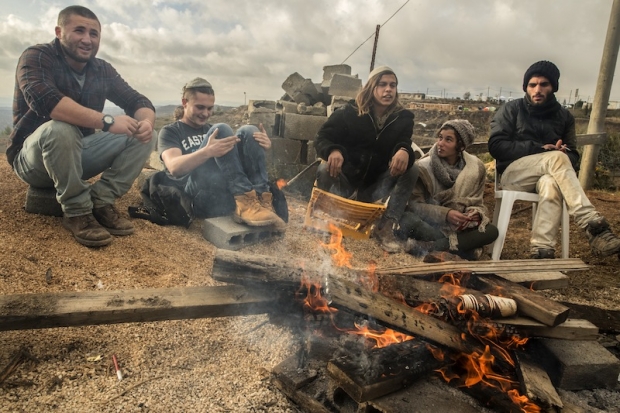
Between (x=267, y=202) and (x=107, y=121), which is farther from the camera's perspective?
(x=267, y=202)

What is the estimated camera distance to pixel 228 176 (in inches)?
159

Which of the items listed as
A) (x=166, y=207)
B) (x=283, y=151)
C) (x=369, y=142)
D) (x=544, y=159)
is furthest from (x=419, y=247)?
(x=283, y=151)

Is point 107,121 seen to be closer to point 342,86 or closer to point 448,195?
point 448,195

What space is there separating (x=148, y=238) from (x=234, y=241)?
768mm

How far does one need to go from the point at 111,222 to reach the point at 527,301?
3226 millimetres

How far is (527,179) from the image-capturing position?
4297mm

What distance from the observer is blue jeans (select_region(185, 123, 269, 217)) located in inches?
159

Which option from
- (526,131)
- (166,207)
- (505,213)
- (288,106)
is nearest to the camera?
(166,207)

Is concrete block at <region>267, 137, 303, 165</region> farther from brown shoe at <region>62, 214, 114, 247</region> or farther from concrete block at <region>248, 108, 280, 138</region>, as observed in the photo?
brown shoe at <region>62, 214, 114, 247</region>

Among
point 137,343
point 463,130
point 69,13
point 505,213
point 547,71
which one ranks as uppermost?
point 547,71

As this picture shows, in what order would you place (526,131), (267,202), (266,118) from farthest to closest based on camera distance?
(266,118), (526,131), (267,202)

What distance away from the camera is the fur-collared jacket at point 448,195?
165 inches

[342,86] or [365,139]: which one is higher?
[342,86]

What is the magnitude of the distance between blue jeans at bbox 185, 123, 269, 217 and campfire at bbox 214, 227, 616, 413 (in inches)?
78.4
